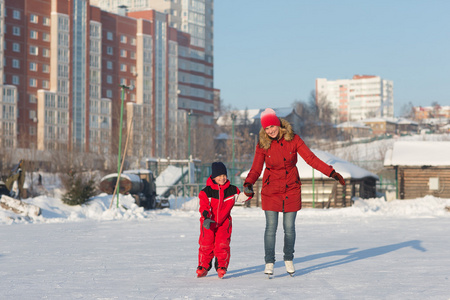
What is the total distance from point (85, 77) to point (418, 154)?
6353 cm

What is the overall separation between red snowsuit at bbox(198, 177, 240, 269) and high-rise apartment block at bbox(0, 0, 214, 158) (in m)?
67.3

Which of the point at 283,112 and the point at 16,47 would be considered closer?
the point at 16,47

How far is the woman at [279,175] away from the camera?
742 centimetres

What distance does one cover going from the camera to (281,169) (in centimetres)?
746

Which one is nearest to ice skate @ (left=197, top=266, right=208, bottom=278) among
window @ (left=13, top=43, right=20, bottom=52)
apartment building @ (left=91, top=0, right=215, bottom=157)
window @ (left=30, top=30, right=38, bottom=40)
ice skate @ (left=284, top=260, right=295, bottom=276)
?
ice skate @ (left=284, top=260, right=295, bottom=276)

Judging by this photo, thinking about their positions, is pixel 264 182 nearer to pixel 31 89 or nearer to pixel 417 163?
pixel 417 163

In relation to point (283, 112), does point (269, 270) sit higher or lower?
lower

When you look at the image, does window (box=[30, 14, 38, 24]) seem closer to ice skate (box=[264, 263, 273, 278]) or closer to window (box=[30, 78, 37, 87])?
window (box=[30, 78, 37, 87])

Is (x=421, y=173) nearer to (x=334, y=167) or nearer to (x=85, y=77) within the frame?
(x=334, y=167)

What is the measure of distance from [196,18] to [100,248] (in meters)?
128

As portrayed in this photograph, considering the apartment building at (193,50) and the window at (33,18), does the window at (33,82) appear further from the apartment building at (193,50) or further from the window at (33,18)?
the apartment building at (193,50)

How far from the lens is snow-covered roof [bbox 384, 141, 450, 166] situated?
121ft

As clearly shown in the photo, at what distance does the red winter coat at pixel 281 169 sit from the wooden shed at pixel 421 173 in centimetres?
3090

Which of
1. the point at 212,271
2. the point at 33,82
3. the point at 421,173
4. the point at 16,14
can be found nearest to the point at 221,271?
the point at 212,271
